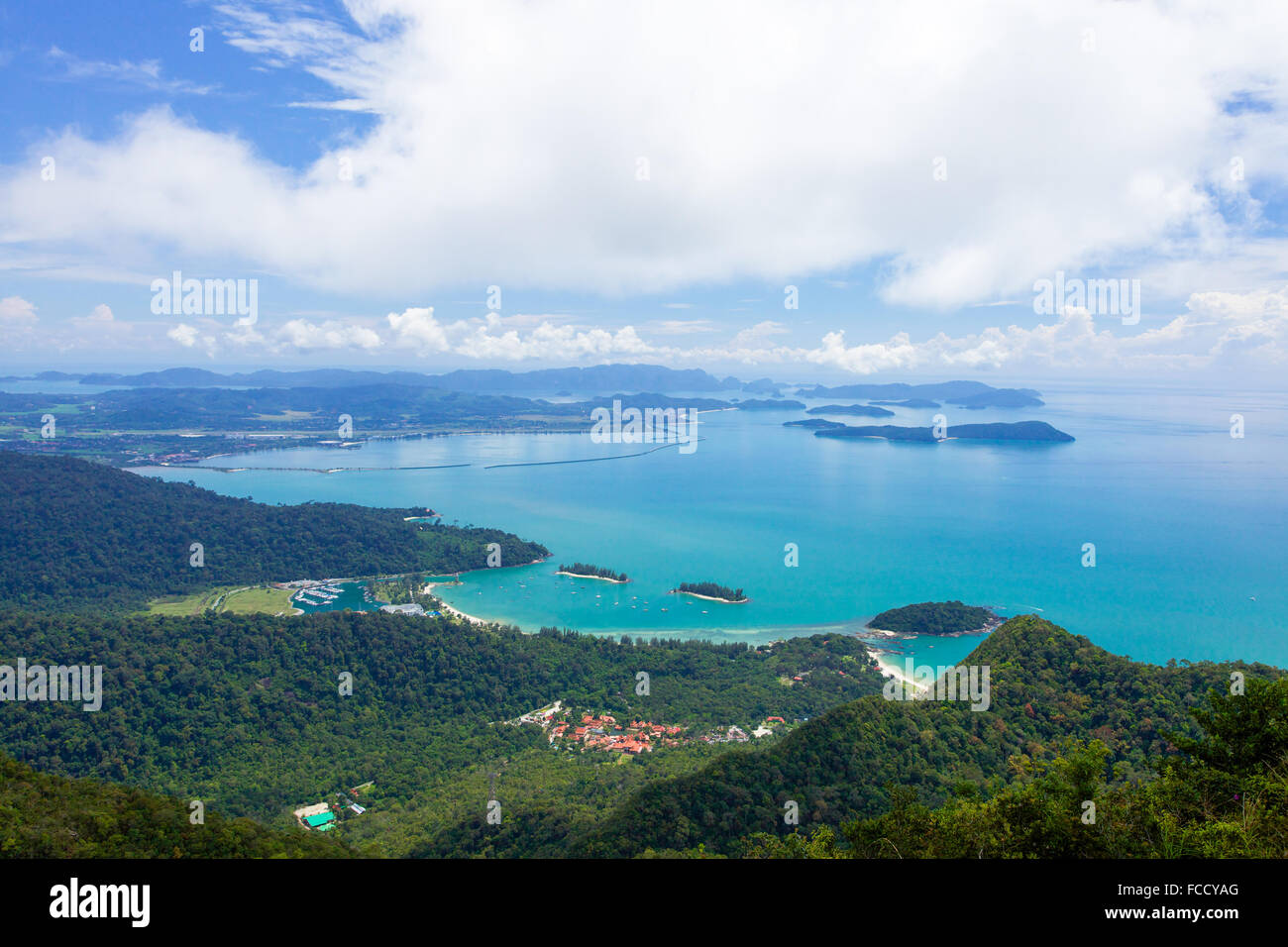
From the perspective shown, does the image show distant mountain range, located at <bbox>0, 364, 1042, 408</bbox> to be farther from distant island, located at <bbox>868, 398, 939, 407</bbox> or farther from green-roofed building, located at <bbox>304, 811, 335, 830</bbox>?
green-roofed building, located at <bbox>304, 811, 335, 830</bbox>

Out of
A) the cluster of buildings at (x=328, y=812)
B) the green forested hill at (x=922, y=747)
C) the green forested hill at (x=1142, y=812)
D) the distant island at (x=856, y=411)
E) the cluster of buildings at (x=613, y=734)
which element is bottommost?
the cluster of buildings at (x=328, y=812)

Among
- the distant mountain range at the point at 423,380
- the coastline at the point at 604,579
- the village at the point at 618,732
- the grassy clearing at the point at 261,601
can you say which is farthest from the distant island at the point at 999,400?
the village at the point at 618,732

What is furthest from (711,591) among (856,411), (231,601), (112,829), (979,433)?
(856,411)

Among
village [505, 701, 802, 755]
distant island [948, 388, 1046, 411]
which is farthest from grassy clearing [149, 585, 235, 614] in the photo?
distant island [948, 388, 1046, 411]

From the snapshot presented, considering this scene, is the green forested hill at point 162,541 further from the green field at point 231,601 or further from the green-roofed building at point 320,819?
the green-roofed building at point 320,819

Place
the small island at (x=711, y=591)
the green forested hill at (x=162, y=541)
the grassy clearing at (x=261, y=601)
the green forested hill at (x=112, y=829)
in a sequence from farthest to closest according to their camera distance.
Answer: the small island at (x=711, y=591), the green forested hill at (x=162, y=541), the grassy clearing at (x=261, y=601), the green forested hill at (x=112, y=829)

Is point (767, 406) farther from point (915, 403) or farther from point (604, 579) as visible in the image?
point (604, 579)

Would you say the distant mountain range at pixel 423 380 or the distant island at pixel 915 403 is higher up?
the distant mountain range at pixel 423 380
